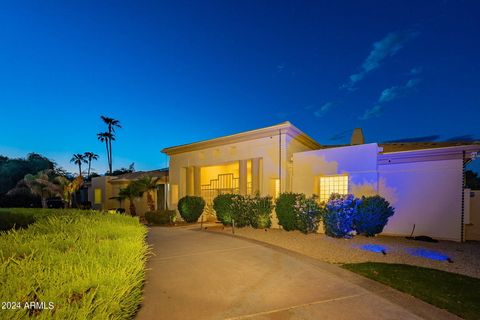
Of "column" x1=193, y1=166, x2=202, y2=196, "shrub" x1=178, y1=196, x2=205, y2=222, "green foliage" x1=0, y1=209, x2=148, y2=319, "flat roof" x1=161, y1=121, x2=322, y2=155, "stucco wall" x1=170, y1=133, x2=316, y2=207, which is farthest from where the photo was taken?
"column" x1=193, y1=166, x2=202, y2=196

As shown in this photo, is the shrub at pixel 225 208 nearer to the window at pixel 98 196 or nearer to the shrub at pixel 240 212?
the shrub at pixel 240 212

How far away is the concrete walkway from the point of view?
11.4 feet

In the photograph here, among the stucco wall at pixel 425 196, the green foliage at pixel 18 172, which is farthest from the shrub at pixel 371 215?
the green foliage at pixel 18 172

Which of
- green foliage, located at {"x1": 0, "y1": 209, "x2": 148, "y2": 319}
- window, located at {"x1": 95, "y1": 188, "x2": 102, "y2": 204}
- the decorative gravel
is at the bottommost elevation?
window, located at {"x1": 95, "y1": 188, "x2": 102, "y2": 204}

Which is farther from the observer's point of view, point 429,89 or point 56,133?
point 56,133

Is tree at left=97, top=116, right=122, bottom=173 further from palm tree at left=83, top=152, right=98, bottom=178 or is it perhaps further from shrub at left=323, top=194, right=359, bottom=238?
shrub at left=323, top=194, right=359, bottom=238

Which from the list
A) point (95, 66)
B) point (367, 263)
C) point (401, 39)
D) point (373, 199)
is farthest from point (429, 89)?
point (95, 66)

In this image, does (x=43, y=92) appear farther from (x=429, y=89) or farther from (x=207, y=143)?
(x=429, y=89)

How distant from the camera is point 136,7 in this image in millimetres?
14250

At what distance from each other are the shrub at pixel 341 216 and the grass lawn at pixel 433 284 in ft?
8.97

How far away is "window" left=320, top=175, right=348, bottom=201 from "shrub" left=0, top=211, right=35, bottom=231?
13.7 m

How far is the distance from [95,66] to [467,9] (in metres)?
28.9

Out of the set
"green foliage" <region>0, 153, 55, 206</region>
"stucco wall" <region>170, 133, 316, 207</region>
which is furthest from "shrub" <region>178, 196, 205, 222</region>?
"green foliage" <region>0, 153, 55, 206</region>

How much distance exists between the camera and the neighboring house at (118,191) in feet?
68.2
